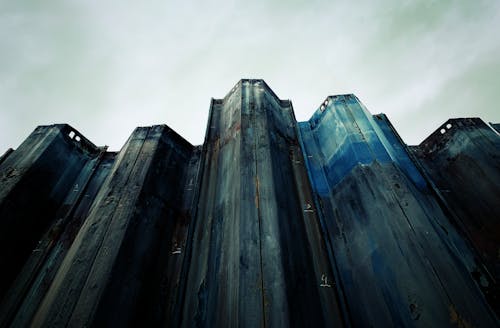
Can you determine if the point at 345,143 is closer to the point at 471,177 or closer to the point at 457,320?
the point at 471,177

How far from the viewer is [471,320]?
2.17m

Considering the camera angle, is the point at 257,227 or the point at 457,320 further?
the point at 257,227

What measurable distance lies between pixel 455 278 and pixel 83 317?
3.76 metres

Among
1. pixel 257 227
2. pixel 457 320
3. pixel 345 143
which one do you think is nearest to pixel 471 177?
pixel 345 143

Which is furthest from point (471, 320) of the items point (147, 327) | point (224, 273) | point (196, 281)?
point (147, 327)

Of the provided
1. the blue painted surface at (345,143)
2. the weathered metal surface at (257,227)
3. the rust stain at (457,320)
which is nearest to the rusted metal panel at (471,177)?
the weathered metal surface at (257,227)

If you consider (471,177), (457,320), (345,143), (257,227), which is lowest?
(457,320)

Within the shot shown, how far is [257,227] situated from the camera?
8.93ft

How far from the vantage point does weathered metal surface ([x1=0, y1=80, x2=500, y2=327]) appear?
240 centimetres

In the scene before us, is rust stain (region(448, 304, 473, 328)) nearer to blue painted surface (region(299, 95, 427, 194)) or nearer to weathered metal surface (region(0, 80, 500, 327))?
weathered metal surface (region(0, 80, 500, 327))

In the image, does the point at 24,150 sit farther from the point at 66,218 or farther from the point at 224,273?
the point at 224,273

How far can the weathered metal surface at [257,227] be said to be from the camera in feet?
7.86

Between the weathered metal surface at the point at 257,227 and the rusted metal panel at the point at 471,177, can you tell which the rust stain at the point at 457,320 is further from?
the rusted metal panel at the point at 471,177

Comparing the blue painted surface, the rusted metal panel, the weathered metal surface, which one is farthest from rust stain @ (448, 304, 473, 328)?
the blue painted surface
